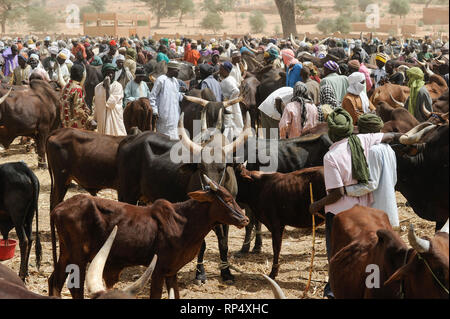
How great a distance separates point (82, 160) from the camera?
27.3 feet

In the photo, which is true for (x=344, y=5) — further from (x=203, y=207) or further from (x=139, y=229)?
(x=139, y=229)

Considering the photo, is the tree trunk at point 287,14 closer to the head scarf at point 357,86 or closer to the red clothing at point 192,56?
the red clothing at point 192,56

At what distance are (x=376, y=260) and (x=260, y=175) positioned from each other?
2958 mm

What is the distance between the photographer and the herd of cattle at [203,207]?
13.3ft

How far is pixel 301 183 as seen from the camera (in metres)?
6.80

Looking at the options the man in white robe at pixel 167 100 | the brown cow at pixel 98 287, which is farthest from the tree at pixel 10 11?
the brown cow at pixel 98 287

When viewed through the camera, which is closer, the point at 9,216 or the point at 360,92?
the point at 9,216

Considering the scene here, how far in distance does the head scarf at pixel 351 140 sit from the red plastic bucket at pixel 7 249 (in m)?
4.17

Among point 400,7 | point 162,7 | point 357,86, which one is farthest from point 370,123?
point 400,7

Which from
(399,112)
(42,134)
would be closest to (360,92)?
(399,112)

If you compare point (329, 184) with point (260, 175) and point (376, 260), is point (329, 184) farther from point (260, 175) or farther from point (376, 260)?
point (260, 175)

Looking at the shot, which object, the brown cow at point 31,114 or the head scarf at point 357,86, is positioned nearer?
the head scarf at point 357,86
